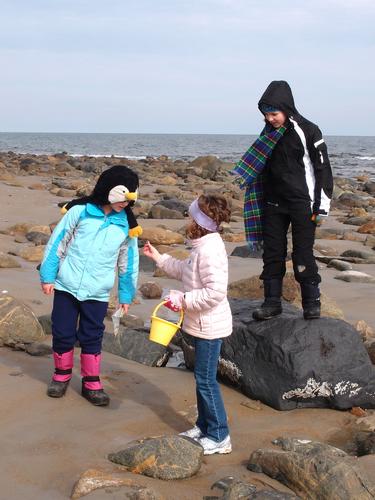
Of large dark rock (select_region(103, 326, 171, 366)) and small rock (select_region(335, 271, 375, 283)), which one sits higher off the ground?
small rock (select_region(335, 271, 375, 283))

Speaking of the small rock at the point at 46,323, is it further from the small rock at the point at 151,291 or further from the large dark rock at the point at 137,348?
the small rock at the point at 151,291

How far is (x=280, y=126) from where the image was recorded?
16.0ft

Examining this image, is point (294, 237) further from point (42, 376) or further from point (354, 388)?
point (42, 376)

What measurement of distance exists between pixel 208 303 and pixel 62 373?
4.68 feet

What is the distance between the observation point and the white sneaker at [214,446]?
12.8ft

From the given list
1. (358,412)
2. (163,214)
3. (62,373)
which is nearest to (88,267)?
(62,373)

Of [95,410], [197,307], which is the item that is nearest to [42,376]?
[95,410]

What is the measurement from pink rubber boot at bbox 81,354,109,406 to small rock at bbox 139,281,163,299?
3127 millimetres

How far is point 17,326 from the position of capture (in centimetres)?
557

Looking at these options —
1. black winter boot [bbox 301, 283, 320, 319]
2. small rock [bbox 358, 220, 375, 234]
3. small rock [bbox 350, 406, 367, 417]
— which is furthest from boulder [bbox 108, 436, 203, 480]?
small rock [bbox 358, 220, 375, 234]

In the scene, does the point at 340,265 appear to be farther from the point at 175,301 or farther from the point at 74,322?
the point at 175,301

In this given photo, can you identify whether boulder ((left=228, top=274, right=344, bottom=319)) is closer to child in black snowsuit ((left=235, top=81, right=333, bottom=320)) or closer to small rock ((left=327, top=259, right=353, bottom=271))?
child in black snowsuit ((left=235, top=81, right=333, bottom=320))

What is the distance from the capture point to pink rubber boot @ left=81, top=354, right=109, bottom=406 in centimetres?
450

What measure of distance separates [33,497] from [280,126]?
3.05m
